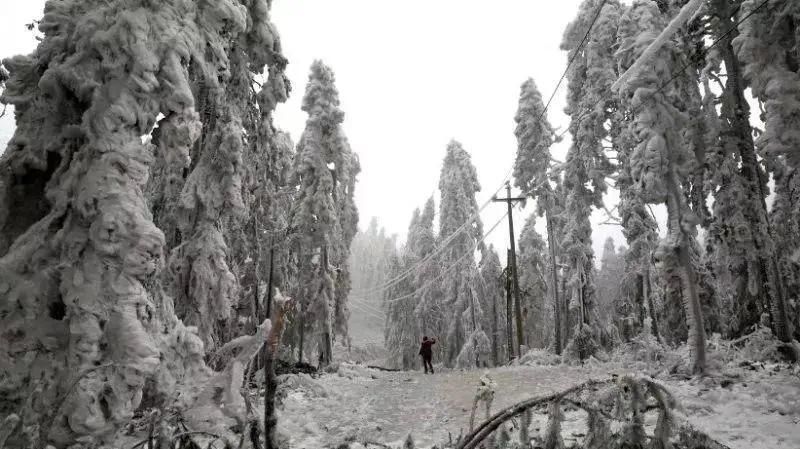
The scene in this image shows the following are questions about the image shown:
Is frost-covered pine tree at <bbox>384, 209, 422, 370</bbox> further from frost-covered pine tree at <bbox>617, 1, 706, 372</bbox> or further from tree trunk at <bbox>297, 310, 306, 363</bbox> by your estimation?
frost-covered pine tree at <bbox>617, 1, 706, 372</bbox>

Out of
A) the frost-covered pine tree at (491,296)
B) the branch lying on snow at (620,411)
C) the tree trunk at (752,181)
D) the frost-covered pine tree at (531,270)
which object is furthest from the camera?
the frost-covered pine tree at (491,296)

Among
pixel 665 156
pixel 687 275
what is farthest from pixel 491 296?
pixel 665 156

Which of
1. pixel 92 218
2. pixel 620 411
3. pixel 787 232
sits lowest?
pixel 620 411

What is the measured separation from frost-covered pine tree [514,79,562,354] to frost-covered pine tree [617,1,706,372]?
461 inches

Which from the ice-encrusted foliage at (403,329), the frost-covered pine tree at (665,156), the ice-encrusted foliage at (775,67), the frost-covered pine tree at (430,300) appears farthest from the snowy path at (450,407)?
the ice-encrusted foliage at (403,329)

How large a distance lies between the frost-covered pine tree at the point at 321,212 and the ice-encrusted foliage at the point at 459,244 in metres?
9.86

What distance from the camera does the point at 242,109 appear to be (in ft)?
29.7

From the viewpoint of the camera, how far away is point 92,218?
381 cm

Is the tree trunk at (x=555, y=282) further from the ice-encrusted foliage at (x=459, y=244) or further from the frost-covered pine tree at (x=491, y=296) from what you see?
the frost-covered pine tree at (x=491, y=296)

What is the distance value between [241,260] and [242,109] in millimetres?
4476

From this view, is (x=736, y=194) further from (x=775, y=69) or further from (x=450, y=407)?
(x=450, y=407)

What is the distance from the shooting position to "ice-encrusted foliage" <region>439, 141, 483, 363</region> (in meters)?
27.7

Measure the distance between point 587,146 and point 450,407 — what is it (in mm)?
12887

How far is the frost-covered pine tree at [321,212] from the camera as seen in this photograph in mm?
18719
